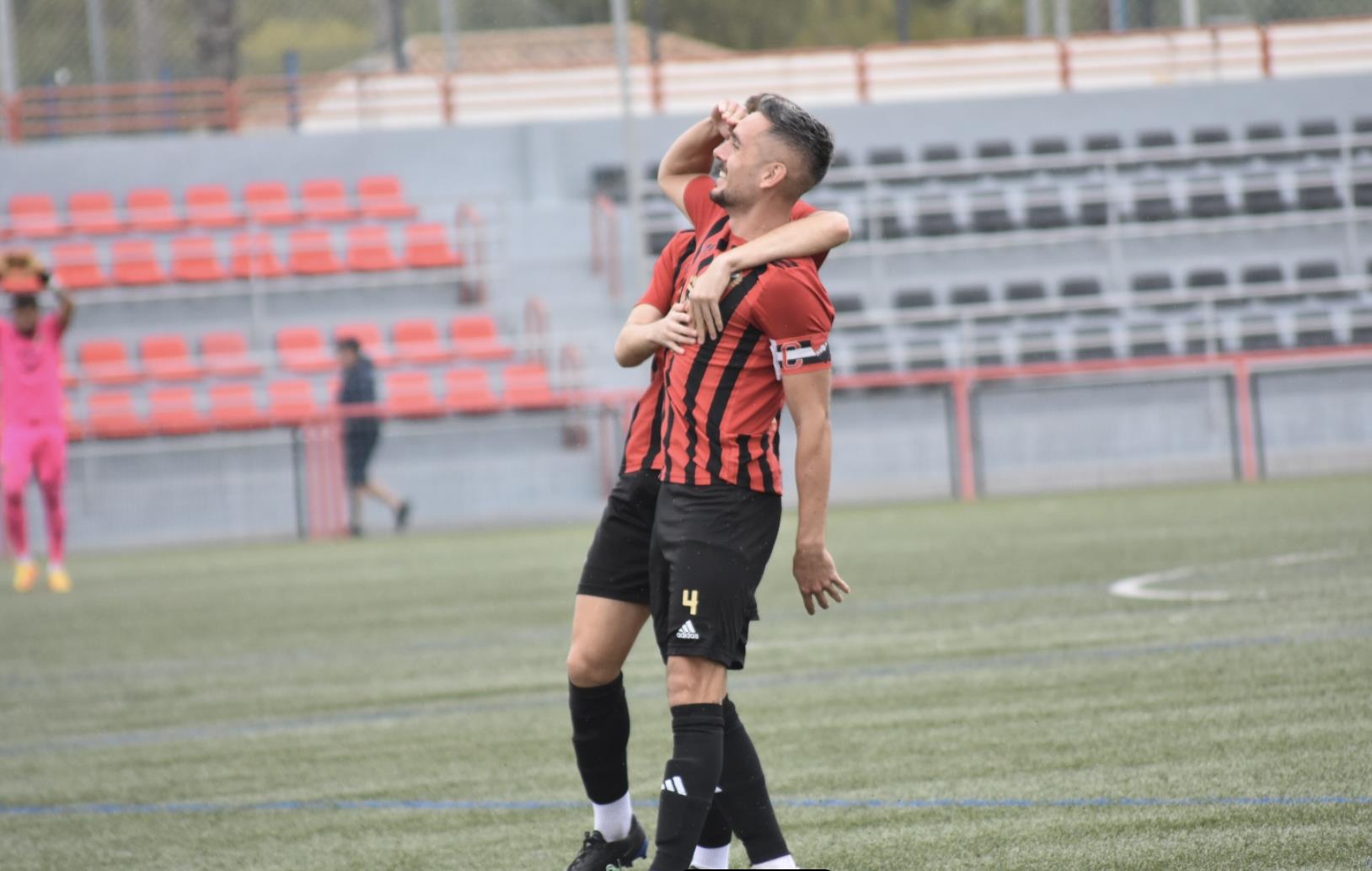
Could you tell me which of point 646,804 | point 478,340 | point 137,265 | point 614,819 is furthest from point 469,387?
point 614,819

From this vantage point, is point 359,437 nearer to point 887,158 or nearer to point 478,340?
point 478,340

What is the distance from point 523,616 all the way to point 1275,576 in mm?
4106

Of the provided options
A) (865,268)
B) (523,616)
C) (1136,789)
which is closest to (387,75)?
(865,268)

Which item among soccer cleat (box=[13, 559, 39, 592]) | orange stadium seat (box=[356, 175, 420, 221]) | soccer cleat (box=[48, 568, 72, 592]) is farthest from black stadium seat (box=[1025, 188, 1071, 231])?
soccer cleat (box=[13, 559, 39, 592])

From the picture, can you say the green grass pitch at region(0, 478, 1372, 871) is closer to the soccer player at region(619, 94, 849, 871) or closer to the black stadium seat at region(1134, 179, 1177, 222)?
the soccer player at region(619, 94, 849, 871)

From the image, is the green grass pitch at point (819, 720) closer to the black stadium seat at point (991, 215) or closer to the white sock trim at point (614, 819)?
the white sock trim at point (614, 819)

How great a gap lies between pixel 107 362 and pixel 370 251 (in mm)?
3681

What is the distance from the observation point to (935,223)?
82.0 ft

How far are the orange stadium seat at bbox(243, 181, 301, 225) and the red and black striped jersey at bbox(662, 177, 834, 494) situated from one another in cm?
2161

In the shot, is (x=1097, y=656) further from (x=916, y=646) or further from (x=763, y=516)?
(x=763, y=516)

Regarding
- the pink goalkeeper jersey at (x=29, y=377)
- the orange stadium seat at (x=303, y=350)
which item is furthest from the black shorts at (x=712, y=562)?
the orange stadium seat at (x=303, y=350)

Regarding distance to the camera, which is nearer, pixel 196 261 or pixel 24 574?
pixel 24 574

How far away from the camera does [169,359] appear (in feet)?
74.6

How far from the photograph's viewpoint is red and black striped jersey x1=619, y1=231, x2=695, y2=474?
4363 mm
